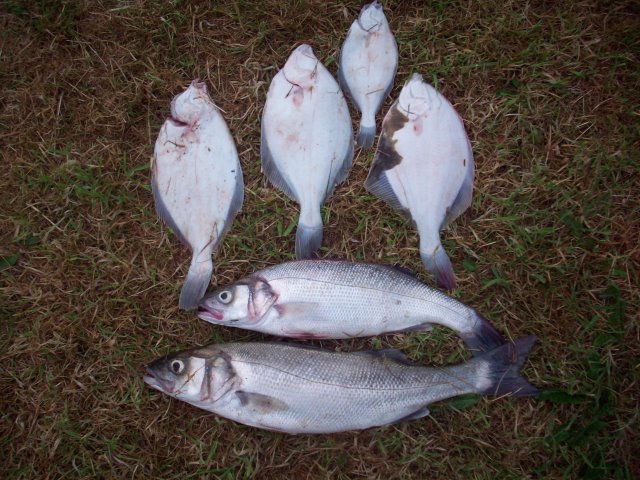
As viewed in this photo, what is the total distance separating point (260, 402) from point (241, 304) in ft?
1.71

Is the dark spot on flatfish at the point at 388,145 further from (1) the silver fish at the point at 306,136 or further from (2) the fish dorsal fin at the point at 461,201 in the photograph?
(2) the fish dorsal fin at the point at 461,201

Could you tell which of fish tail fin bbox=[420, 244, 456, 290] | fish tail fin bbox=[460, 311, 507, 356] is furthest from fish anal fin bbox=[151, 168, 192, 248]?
fish tail fin bbox=[460, 311, 507, 356]

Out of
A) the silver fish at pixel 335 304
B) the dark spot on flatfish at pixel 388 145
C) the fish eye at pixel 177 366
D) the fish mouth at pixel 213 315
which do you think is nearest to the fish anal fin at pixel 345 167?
the dark spot on flatfish at pixel 388 145

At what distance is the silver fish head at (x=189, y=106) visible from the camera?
2.67m

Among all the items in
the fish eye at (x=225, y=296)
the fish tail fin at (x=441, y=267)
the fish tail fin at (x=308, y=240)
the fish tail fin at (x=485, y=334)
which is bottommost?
the fish tail fin at (x=485, y=334)

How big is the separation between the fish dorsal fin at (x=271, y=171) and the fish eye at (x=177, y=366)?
1114 mm

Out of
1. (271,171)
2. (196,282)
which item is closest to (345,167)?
(271,171)

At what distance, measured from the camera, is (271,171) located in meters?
2.67

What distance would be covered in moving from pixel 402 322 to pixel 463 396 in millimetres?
558

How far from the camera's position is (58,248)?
2748 millimetres

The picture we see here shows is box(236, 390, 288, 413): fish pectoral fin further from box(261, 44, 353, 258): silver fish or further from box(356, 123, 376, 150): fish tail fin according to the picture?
box(356, 123, 376, 150): fish tail fin

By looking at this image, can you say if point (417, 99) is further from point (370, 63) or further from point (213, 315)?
point (213, 315)

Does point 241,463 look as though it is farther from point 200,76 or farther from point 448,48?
point 448,48

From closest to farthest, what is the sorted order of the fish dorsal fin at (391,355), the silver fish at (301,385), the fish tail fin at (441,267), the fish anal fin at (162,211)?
the silver fish at (301,385) → the fish dorsal fin at (391,355) → the fish tail fin at (441,267) → the fish anal fin at (162,211)
